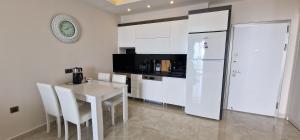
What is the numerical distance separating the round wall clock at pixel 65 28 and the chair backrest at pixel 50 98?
1037mm

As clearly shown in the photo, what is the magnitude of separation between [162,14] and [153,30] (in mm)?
495

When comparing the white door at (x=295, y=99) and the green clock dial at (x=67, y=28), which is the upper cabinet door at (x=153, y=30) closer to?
the green clock dial at (x=67, y=28)

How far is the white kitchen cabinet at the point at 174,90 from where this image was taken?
315 centimetres

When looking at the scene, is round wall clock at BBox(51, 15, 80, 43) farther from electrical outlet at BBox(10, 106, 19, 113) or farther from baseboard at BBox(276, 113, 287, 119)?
baseboard at BBox(276, 113, 287, 119)

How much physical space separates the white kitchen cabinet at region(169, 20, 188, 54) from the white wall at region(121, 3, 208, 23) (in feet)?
1.12

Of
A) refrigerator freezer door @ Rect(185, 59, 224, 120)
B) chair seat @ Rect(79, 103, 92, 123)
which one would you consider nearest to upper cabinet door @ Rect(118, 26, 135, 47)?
refrigerator freezer door @ Rect(185, 59, 224, 120)

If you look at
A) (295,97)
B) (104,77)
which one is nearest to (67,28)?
(104,77)

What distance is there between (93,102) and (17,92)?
1271 millimetres

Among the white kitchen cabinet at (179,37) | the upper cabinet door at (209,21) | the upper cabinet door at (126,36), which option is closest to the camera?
the upper cabinet door at (209,21)

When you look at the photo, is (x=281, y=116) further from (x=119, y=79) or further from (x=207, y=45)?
(x=119, y=79)

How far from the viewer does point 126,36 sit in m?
3.95

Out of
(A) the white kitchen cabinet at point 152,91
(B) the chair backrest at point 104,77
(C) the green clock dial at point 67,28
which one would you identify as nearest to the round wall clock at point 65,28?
(C) the green clock dial at point 67,28

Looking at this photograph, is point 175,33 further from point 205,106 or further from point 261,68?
point 261,68

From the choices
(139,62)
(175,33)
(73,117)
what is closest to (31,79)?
(73,117)
